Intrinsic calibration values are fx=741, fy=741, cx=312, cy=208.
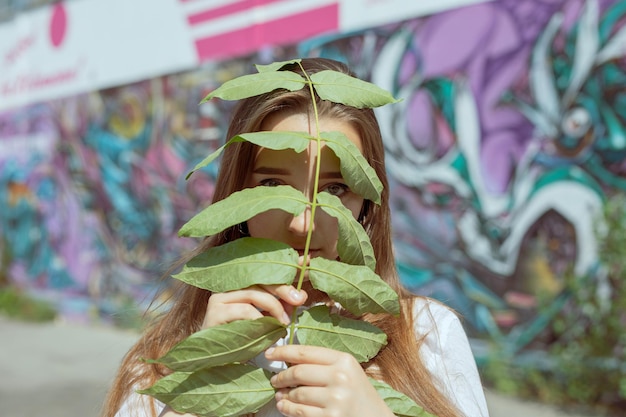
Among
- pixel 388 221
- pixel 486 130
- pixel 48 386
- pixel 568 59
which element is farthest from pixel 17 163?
pixel 388 221

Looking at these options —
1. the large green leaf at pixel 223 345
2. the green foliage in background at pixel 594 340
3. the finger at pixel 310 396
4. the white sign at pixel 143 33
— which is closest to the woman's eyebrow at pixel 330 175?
the large green leaf at pixel 223 345

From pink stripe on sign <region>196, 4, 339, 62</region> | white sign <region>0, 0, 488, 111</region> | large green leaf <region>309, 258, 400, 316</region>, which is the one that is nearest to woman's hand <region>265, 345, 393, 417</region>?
large green leaf <region>309, 258, 400, 316</region>

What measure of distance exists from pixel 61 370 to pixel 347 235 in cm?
632

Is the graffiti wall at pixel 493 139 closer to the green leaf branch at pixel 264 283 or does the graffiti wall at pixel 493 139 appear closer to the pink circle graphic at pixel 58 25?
the pink circle graphic at pixel 58 25

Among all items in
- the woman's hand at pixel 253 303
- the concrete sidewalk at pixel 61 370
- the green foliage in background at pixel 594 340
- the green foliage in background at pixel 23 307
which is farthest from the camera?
the green foliage in background at pixel 23 307

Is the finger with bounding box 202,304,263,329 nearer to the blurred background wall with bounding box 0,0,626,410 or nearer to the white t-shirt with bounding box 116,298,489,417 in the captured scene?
the white t-shirt with bounding box 116,298,489,417

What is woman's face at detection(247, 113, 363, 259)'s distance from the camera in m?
1.38

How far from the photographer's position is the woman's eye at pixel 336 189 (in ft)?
4.75

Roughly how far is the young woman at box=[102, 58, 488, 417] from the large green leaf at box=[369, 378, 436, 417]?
0.07 m

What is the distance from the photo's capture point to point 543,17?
16.8 ft

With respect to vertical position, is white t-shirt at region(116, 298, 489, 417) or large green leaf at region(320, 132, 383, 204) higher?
large green leaf at region(320, 132, 383, 204)

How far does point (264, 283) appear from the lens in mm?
1240

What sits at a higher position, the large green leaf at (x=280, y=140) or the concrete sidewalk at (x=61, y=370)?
the concrete sidewalk at (x=61, y=370)

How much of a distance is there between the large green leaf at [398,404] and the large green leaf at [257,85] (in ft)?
Answer: 1.79
